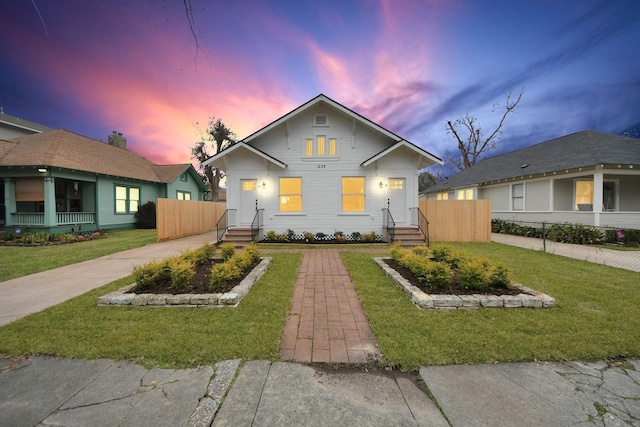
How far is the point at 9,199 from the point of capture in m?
12.8

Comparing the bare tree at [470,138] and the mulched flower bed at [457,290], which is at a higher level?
the bare tree at [470,138]

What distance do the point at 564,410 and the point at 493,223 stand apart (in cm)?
1754

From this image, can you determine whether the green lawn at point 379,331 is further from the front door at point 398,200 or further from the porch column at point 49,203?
the porch column at point 49,203

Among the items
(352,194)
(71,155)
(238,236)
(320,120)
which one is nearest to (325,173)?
(352,194)

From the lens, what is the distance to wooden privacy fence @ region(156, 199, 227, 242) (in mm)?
11984

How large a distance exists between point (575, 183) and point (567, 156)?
5.11 feet

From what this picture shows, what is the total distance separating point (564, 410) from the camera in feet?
6.56

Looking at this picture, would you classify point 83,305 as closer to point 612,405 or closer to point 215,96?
point 612,405

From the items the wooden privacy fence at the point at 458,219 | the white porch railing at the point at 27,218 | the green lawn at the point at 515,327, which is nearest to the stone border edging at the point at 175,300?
the green lawn at the point at 515,327

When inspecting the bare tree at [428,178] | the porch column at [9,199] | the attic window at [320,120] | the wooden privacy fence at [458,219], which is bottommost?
the wooden privacy fence at [458,219]

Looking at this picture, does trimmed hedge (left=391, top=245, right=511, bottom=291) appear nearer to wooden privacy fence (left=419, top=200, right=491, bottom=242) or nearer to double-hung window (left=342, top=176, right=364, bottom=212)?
double-hung window (left=342, top=176, right=364, bottom=212)

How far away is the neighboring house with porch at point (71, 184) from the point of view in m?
12.7

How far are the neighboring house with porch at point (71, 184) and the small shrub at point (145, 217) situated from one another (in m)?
0.40

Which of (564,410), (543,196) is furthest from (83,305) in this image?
(543,196)
